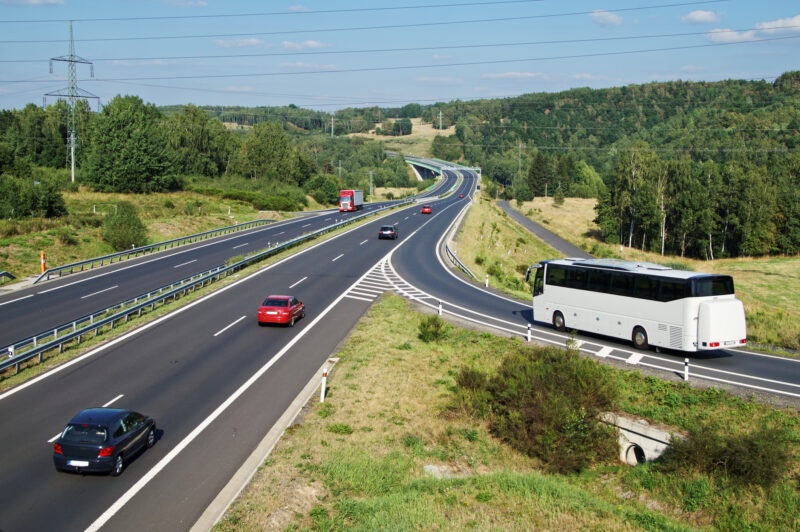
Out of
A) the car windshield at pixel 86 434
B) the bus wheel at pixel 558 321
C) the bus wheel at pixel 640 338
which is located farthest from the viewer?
the bus wheel at pixel 558 321

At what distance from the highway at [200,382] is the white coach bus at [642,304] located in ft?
2.90

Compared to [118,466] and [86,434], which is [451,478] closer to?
[118,466]

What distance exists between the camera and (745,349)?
28656 mm

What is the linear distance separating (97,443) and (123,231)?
43255 mm

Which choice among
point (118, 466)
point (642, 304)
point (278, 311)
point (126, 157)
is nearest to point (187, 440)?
point (118, 466)

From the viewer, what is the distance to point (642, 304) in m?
27.2

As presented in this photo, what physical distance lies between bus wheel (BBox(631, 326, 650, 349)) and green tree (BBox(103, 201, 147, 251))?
41800 millimetres

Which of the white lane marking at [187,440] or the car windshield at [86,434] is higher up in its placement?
the car windshield at [86,434]

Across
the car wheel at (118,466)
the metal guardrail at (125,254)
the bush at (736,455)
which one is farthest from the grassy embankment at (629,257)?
the car wheel at (118,466)

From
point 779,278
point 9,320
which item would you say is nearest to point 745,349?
point 9,320

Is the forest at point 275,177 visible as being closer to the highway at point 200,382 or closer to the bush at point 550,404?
the highway at point 200,382

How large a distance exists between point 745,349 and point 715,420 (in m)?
10.7

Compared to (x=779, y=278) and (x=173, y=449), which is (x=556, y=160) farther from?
(x=173, y=449)

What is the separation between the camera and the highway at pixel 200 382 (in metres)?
14.7
